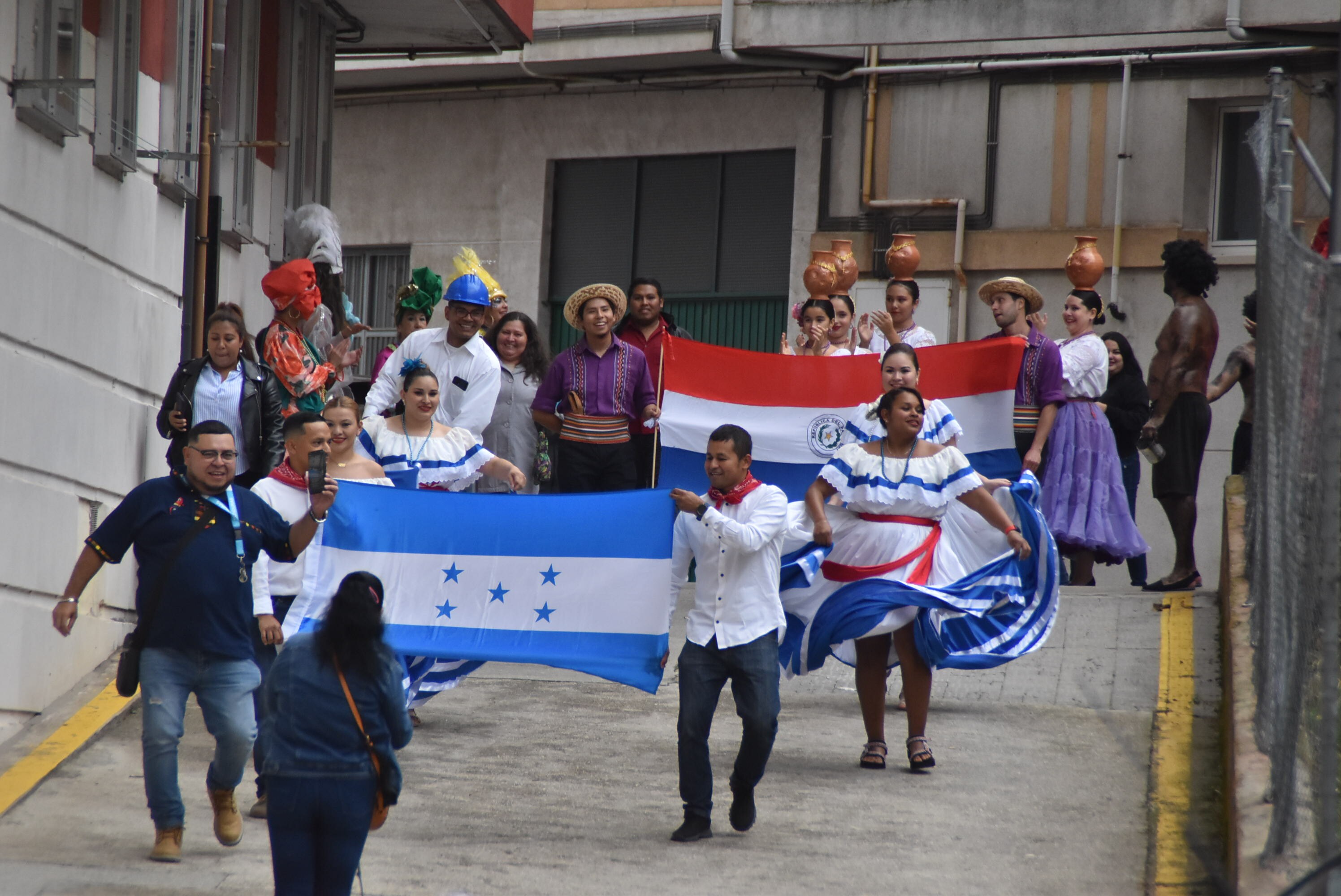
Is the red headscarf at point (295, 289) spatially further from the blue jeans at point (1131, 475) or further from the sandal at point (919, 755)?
the blue jeans at point (1131, 475)

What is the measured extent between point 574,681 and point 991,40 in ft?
27.4

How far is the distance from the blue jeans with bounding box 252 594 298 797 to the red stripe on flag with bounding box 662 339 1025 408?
3.57m

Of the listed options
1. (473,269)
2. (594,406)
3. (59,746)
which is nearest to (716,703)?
(59,746)

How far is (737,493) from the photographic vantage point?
7.57 m

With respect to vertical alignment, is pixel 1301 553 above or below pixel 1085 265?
below

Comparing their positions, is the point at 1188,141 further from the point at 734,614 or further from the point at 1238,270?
the point at 734,614

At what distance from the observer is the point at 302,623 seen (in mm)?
7977

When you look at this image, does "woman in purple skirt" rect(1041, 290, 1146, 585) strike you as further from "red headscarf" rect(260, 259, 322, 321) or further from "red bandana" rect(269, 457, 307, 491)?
"red bandana" rect(269, 457, 307, 491)

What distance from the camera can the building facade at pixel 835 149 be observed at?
16406 mm

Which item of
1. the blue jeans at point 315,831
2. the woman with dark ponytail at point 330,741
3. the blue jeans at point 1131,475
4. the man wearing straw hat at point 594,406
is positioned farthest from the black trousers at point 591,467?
the blue jeans at point 315,831

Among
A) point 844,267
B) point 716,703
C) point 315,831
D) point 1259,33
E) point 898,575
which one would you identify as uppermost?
point 1259,33

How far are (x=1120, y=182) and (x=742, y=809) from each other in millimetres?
11094

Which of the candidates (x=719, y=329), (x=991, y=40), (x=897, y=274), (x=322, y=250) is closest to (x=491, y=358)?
(x=322, y=250)

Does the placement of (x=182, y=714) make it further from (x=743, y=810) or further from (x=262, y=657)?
(x=743, y=810)
